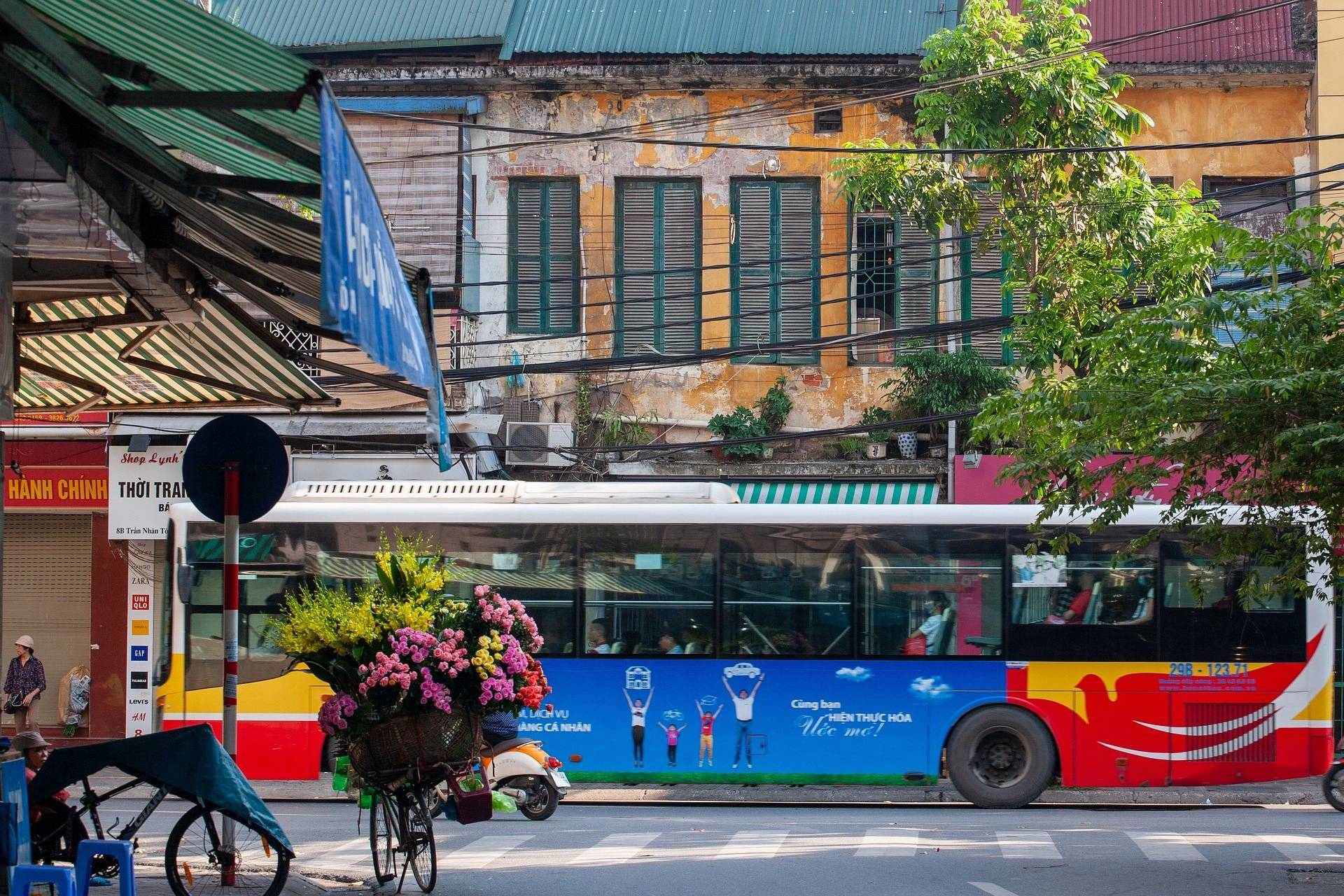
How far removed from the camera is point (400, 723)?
9078mm

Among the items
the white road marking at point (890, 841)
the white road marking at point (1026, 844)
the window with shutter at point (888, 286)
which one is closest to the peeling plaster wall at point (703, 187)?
the window with shutter at point (888, 286)

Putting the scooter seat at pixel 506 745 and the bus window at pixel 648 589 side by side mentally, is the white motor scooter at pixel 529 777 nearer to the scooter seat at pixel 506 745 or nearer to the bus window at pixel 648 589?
the scooter seat at pixel 506 745

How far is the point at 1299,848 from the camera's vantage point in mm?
12438

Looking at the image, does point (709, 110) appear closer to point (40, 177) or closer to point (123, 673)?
point (123, 673)

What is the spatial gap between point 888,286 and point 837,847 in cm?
1250

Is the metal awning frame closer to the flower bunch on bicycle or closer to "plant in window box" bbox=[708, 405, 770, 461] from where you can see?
the flower bunch on bicycle

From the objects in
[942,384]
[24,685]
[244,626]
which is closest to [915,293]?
[942,384]

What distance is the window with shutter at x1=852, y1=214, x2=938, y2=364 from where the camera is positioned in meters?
23.1

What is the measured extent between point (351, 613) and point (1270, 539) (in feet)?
20.3

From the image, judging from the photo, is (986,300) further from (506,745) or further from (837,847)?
(837,847)

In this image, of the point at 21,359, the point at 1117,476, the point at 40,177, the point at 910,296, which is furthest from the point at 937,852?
the point at 910,296

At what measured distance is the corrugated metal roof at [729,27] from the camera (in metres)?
22.8

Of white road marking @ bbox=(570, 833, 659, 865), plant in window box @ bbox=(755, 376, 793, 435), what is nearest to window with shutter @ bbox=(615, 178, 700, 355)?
plant in window box @ bbox=(755, 376, 793, 435)

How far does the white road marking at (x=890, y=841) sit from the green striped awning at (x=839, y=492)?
8685 millimetres
